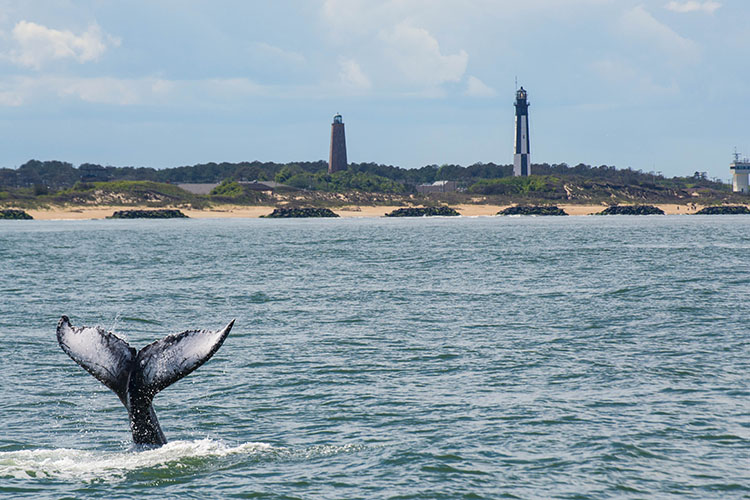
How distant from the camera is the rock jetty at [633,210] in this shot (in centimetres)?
18412

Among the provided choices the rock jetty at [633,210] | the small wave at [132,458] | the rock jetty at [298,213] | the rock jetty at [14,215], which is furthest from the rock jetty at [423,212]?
the small wave at [132,458]

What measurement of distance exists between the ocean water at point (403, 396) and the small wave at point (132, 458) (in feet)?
0.15

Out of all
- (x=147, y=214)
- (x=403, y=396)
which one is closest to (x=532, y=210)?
(x=147, y=214)

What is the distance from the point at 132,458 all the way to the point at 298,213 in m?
163

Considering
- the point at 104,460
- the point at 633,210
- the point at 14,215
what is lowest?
the point at 104,460

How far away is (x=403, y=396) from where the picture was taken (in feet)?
61.4

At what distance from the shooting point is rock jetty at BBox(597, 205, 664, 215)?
604ft

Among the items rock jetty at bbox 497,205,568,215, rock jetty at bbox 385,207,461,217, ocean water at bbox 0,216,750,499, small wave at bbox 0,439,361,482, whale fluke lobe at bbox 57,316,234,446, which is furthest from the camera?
rock jetty at bbox 497,205,568,215

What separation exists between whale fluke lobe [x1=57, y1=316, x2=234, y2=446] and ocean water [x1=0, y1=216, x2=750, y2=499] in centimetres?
177

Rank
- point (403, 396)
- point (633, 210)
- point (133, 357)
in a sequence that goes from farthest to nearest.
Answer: point (633, 210) → point (403, 396) → point (133, 357)

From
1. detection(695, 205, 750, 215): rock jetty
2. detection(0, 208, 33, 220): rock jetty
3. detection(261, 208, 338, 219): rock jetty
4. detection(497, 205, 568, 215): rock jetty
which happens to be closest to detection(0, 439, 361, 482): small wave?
detection(0, 208, 33, 220): rock jetty

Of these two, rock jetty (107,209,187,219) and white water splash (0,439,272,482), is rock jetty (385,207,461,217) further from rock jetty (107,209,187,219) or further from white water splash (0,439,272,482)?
white water splash (0,439,272,482)

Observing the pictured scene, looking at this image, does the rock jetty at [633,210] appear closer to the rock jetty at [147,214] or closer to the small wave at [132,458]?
the rock jetty at [147,214]

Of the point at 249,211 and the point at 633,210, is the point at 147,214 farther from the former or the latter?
the point at 633,210
